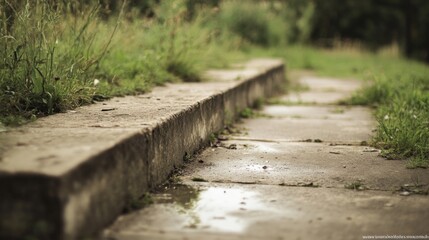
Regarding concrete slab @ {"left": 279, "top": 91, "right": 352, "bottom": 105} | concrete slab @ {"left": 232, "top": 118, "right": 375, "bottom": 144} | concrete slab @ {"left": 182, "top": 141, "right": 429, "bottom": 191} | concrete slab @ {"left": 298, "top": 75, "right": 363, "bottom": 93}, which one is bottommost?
concrete slab @ {"left": 298, "top": 75, "right": 363, "bottom": 93}

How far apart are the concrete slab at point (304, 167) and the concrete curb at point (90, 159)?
0.20 meters

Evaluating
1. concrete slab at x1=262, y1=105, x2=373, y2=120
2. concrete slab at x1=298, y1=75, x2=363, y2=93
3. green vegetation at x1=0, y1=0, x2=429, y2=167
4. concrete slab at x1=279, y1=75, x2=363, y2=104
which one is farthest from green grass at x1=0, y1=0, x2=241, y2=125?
concrete slab at x1=298, y1=75, x2=363, y2=93

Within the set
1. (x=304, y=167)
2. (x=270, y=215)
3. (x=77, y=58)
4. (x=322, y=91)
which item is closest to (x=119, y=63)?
(x=77, y=58)

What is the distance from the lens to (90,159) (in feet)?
6.85

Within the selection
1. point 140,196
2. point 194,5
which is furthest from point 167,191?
point 194,5

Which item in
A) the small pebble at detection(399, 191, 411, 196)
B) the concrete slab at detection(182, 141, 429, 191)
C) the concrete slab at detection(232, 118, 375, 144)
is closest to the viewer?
the small pebble at detection(399, 191, 411, 196)

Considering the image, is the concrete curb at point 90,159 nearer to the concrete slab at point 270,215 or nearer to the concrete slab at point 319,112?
the concrete slab at point 270,215

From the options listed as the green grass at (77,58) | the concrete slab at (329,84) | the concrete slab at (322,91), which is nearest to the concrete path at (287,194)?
the green grass at (77,58)

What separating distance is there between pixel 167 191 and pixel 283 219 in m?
0.65

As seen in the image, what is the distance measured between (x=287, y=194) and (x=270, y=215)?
0.33 metres

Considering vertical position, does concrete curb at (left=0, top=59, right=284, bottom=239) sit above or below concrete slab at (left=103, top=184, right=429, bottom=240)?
above

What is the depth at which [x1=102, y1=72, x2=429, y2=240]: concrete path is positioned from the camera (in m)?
2.24

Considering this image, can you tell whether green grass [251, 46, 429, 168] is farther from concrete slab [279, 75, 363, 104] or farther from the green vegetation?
concrete slab [279, 75, 363, 104]

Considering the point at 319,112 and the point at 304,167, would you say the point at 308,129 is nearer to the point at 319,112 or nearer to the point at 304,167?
the point at 319,112
